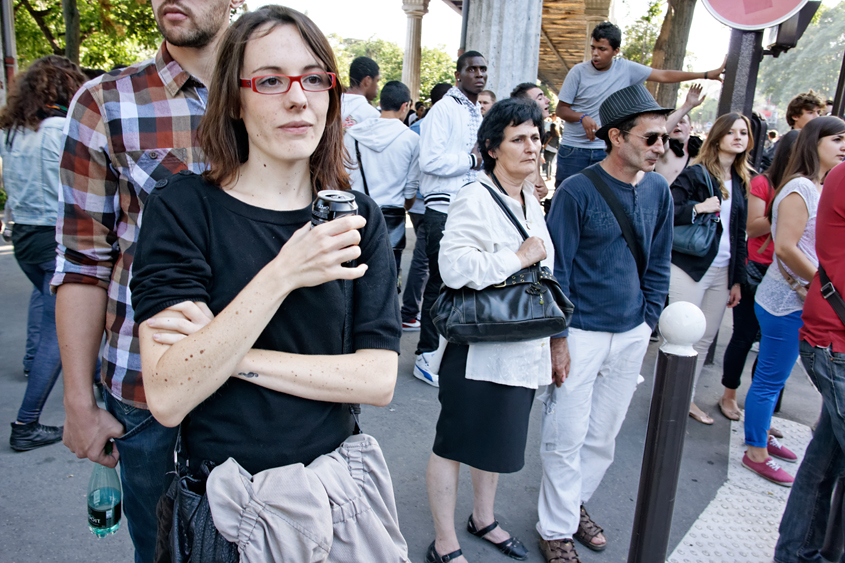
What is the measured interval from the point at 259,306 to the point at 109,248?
2.55 ft

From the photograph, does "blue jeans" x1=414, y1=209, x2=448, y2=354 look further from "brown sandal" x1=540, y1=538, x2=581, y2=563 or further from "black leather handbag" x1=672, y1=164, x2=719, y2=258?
"brown sandal" x1=540, y1=538, x2=581, y2=563

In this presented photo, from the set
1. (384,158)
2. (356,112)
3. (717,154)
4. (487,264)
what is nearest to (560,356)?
(487,264)

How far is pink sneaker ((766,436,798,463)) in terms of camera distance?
13.5ft

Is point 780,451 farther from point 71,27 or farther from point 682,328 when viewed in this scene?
point 71,27

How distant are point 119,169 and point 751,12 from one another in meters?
4.63

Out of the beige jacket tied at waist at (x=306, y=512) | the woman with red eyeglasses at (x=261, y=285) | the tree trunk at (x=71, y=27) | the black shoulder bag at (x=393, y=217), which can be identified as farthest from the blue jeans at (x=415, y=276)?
the tree trunk at (x=71, y=27)

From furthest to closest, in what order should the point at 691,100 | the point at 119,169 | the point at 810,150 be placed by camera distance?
the point at 691,100 < the point at 810,150 < the point at 119,169

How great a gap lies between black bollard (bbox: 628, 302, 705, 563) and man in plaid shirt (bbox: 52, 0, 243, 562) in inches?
58.8

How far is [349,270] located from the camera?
118cm

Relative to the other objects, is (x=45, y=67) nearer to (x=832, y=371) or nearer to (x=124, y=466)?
(x=124, y=466)

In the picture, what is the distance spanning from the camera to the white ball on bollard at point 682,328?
183 centimetres

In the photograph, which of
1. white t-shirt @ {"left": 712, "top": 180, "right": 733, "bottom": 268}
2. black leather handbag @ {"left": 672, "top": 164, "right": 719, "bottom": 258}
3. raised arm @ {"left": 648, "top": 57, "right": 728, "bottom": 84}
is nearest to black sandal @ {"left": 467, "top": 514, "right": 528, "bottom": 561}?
black leather handbag @ {"left": 672, "top": 164, "right": 719, "bottom": 258}

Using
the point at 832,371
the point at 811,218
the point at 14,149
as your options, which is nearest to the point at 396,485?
the point at 832,371

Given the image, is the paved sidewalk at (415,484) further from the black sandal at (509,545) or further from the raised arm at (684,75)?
the raised arm at (684,75)
